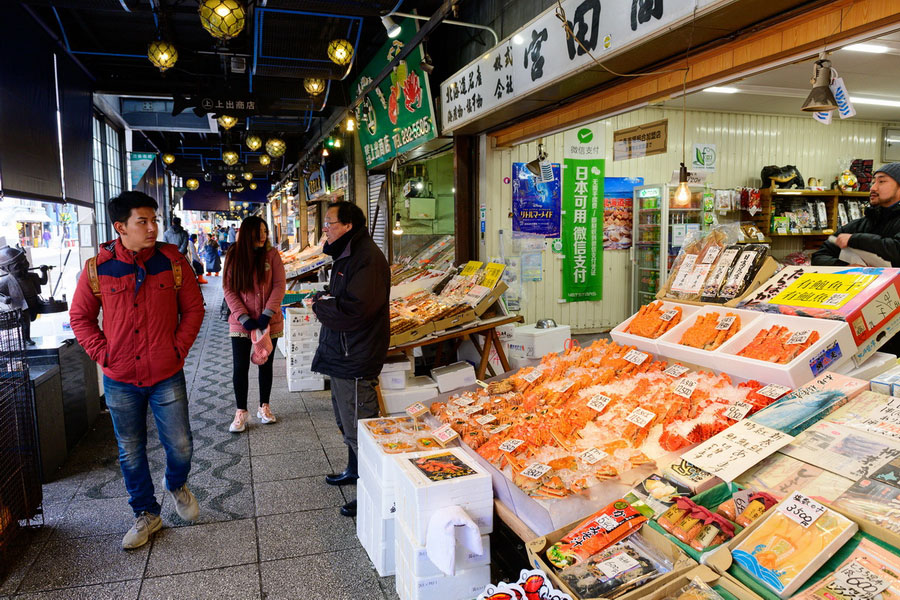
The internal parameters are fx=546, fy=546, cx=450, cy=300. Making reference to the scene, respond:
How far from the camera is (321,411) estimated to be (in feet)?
18.9

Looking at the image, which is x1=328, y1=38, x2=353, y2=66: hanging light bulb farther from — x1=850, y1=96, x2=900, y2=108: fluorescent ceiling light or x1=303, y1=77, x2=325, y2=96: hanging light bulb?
x1=850, y1=96, x2=900, y2=108: fluorescent ceiling light

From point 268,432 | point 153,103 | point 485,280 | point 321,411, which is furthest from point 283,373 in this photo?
point 153,103

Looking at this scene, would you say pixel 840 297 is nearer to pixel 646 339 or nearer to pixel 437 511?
pixel 646 339

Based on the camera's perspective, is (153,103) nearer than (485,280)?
No

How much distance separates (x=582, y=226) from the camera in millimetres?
8391

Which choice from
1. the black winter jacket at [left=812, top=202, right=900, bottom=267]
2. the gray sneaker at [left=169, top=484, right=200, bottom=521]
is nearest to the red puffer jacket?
the gray sneaker at [left=169, top=484, right=200, bottom=521]

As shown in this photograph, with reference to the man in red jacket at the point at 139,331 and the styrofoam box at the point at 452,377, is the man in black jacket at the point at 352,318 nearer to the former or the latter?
the man in red jacket at the point at 139,331

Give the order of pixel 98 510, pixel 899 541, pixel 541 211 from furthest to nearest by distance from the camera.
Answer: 1. pixel 541 211
2. pixel 98 510
3. pixel 899 541

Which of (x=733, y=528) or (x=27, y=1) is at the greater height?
(x=27, y=1)

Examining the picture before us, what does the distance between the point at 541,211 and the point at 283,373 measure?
13.5 feet

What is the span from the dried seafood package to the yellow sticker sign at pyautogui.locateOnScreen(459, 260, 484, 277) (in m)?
4.10

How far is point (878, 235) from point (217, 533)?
4.73 metres

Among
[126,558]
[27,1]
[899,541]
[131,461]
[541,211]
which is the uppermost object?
[27,1]

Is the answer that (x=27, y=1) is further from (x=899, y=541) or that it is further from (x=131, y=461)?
(x=899, y=541)
